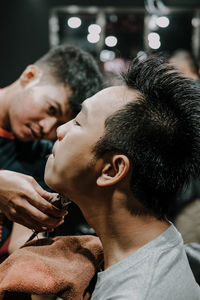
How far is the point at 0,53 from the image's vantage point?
228 inches

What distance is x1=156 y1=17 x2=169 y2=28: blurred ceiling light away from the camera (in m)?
6.84

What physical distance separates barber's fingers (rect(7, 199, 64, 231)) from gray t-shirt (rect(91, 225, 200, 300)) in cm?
26

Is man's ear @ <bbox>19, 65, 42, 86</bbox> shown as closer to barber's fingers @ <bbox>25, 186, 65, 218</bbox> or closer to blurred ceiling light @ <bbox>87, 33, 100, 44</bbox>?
barber's fingers @ <bbox>25, 186, 65, 218</bbox>

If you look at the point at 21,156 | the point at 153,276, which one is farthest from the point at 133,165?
the point at 21,156

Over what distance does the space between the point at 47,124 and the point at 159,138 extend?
901mm

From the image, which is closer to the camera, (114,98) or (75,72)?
(114,98)

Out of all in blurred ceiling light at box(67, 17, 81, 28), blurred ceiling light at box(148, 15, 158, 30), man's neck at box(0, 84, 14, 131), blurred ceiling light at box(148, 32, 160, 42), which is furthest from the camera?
blurred ceiling light at box(148, 32, 160, 42)

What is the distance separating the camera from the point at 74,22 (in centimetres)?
671

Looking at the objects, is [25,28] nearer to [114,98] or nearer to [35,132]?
[35,132]

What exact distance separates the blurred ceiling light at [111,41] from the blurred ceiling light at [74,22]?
621mm

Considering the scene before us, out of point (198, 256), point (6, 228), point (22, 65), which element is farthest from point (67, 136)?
point (22, 65)

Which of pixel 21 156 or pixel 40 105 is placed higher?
pixel 40 105

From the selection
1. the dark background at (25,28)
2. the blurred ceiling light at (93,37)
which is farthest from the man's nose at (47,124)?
the blurred ceiling light at (93,37)

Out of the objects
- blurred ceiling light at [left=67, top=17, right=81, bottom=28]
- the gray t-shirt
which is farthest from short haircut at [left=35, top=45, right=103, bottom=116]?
blurred ceiling light at [left=67, top=17, right=81, bottom=28]
